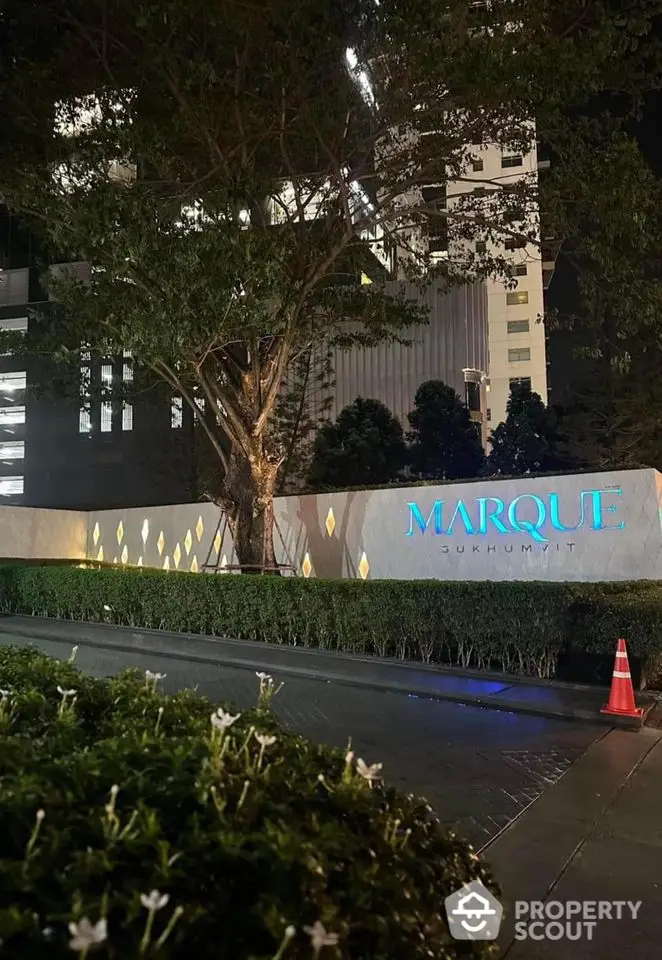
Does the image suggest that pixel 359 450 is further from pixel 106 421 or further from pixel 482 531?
pixel 106 421

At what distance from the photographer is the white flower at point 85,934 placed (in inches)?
54.5

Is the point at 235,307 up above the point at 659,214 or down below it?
below

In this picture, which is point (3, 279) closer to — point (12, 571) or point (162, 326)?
point (12, 571)

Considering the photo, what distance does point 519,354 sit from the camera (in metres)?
56.3

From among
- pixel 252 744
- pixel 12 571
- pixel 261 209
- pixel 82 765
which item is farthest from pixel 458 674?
pixel 12 571

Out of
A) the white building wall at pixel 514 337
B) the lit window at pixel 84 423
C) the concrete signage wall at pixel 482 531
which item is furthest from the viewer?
the white building wall at pixel 514 337

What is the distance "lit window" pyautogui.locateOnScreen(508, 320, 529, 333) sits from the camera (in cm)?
5619

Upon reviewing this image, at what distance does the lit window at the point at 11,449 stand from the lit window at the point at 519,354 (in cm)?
3727

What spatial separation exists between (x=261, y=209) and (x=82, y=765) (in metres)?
10.7

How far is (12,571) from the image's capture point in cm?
1484

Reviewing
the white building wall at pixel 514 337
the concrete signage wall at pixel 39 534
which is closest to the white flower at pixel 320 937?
the concrete signage wall at pixel 39 534

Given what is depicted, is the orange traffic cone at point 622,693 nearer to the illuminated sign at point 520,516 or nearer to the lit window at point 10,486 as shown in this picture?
the illuminated sign at point 520,516

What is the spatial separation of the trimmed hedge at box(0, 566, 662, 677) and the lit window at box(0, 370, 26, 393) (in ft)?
93.0
